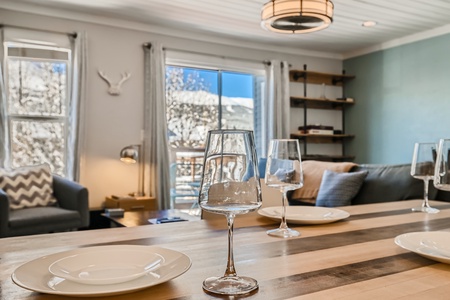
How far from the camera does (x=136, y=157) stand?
4.21 metres

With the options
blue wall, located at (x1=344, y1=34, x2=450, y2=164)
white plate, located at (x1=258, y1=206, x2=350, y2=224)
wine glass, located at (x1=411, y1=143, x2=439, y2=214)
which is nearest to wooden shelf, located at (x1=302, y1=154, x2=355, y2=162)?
blue wall, located at (x1=344, y1=34, x2=450, y2=164)

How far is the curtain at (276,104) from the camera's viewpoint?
5418 millimetres

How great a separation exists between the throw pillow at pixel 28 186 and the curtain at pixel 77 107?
1.32ft

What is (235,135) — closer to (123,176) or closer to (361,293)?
(361,293)

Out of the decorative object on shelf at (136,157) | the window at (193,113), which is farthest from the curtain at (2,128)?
the window at (193,113)

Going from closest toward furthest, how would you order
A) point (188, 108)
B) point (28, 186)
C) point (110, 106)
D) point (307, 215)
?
point (307, 215) < point (28, 186) < point (110, 106) < point (188, 108)

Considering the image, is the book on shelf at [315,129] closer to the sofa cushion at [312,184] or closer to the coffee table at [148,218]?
the sofa cushion at [312,184]

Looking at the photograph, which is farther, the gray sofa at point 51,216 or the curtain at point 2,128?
the curtain at point 2,128

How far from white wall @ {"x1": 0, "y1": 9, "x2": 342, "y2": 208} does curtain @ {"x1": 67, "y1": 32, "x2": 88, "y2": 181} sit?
4.2 inches

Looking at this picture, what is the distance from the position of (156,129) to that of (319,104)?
2777mm

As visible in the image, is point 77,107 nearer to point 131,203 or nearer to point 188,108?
point 131,203

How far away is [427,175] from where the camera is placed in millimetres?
1382

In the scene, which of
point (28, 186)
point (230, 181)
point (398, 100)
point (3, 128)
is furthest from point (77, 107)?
point (398, 100)

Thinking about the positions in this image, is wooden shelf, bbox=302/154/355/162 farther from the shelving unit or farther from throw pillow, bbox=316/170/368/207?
throw pillow, bbox=316/170/368/207
